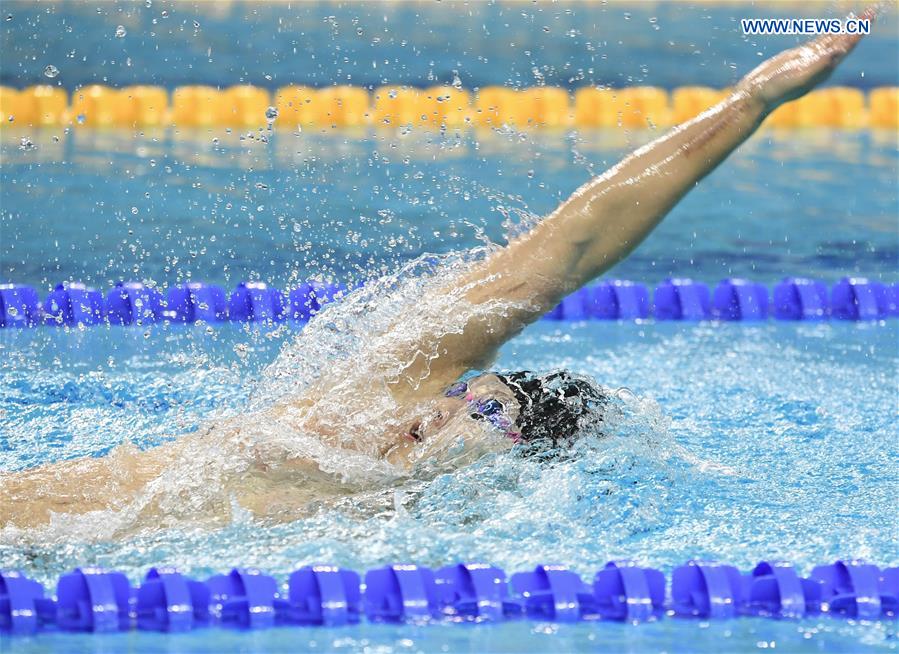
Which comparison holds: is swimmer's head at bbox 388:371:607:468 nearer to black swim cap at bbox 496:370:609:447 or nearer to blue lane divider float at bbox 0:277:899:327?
black swim cap at bbox 496:370:609:447

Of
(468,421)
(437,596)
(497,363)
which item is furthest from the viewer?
(497,363)

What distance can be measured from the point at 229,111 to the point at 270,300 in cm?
303

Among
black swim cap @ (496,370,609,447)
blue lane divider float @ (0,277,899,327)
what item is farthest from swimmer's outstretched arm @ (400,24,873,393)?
blue lane divider float @ (0,277,899,327)

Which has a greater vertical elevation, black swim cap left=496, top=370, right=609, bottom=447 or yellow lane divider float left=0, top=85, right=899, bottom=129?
yellow lane divider float left=0, top=85, right=899, bottom=129

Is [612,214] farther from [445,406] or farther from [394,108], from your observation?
[394,108]

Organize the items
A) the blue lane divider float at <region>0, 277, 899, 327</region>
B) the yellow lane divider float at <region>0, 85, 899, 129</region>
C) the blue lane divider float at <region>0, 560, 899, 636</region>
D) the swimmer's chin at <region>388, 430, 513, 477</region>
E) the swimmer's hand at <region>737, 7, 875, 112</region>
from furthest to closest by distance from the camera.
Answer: the yellow lane divider float at <region>0, 85, 899, 129</region>
the blue lane divider float at <region>0, 277, 899, 327</region>
the swimmer's chin at <region>388, 430, 513, 477</region>
the swimmer's hand at <region>737, 7, 875, 112</region>
the blue lane divider float at <region>0, 560, 899, 636</region>

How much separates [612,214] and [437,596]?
2.33ft

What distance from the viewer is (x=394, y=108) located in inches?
269

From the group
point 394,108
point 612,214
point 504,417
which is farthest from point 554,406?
point 394,108

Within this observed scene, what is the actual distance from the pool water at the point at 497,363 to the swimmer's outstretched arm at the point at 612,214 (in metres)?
0.21

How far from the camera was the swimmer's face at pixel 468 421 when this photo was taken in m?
2.18

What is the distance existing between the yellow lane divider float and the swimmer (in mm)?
4502

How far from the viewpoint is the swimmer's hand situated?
2.09 meters

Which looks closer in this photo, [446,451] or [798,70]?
[798,70]
